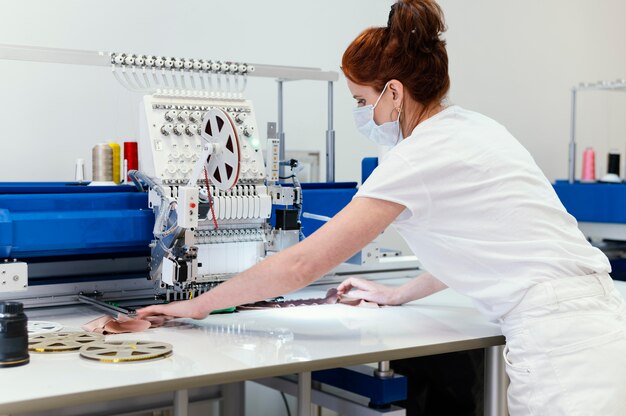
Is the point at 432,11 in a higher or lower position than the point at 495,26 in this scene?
lower

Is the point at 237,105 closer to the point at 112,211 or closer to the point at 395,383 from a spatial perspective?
the point at 112,211

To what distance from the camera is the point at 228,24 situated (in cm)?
342

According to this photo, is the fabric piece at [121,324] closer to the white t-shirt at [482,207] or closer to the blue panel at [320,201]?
the white t-shirt at [482,207]

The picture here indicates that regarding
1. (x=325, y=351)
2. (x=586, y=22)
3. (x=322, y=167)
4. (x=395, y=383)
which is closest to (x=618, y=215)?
(x=586, y=22)

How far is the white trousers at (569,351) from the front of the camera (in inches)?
64.7

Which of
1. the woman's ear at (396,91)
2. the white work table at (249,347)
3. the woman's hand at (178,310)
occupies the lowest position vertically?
the white work table at (249,347)

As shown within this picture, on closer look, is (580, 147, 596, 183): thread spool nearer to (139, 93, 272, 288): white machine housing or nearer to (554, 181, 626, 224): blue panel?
(554, 181, 626, 224): blue panel

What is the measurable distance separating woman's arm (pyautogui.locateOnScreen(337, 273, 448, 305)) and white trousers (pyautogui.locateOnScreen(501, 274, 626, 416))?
478 millimetres

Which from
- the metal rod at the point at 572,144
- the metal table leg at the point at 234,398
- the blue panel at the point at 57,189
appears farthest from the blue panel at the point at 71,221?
the metal rod at the point at 572,144

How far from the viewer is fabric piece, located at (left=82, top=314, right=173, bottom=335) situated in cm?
182

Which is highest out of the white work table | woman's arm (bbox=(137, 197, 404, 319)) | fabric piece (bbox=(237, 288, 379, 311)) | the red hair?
Result: the red hair

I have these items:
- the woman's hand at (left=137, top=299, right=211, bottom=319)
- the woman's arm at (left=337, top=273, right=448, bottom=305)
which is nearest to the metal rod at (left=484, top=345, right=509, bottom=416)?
the woman's arm at (left=337, top=273, right=448, bottom=305)

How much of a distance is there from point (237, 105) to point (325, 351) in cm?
81

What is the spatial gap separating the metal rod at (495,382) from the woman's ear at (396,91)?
62 centimetres
